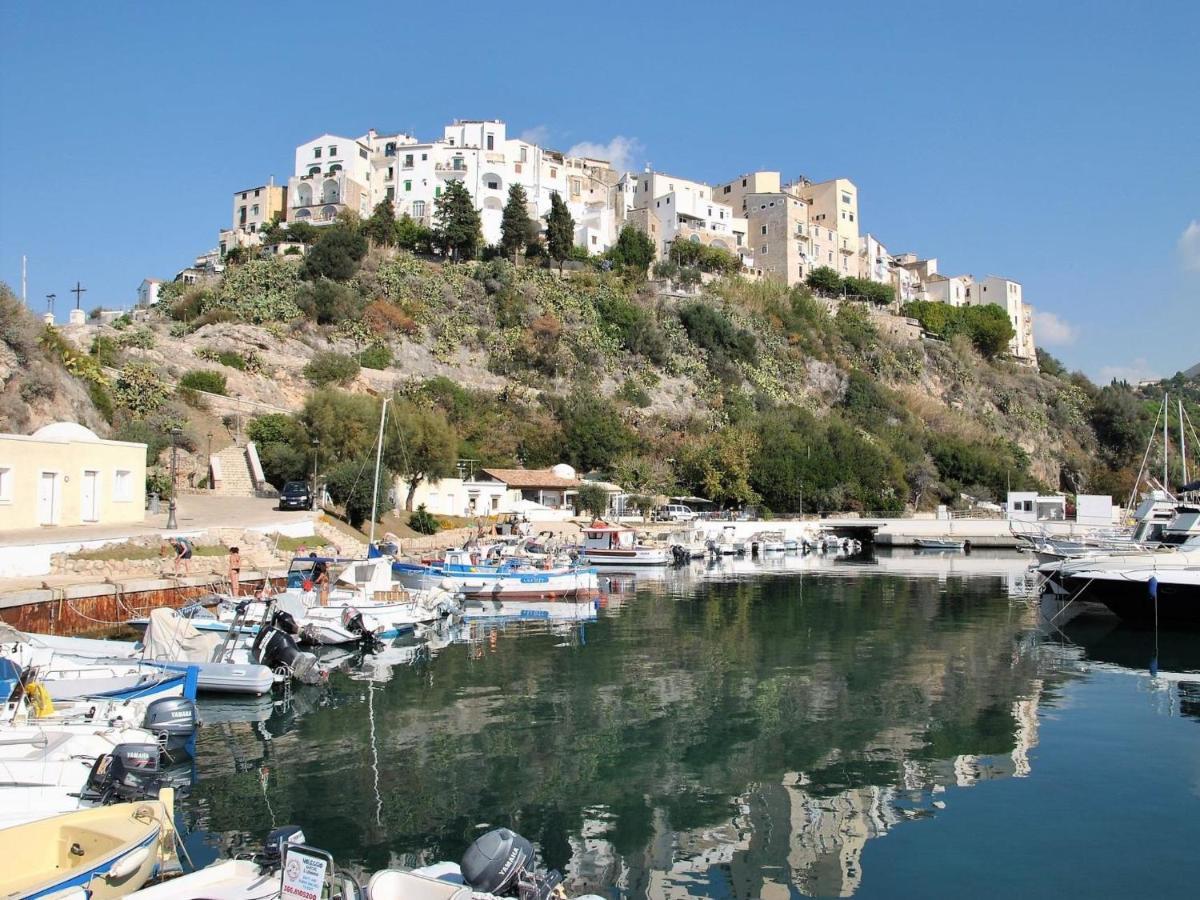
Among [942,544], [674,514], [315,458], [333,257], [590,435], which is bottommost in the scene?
[942,544]

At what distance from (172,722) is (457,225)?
74.2m

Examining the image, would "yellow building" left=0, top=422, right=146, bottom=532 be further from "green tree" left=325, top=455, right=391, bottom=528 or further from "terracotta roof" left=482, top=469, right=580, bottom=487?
"terracotta roof" left=482, top=469, right=580, bottom=487

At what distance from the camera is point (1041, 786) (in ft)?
41.1

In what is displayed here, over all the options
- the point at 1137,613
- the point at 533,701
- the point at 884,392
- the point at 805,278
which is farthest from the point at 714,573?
the point at 805,278

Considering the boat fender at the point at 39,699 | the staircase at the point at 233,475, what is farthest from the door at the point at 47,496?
the boat fender at the point at 39,699

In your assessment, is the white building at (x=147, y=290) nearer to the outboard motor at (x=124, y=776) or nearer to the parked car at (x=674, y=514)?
the parked car at (x=674, y=514)

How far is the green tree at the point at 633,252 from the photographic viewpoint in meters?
91.5

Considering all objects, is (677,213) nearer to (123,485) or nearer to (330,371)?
(330,371)

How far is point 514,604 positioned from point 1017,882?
25.2m

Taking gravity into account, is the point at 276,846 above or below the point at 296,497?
below

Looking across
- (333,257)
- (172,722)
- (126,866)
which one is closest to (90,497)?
(172,722)

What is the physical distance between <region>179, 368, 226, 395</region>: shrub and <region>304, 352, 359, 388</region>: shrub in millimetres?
6686

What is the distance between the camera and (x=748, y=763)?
13461 millimetres

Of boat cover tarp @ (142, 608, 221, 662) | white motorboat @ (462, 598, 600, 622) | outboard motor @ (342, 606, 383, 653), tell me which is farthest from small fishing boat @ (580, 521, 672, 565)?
boat cover tarp @ (142, 608, 221, 662)
